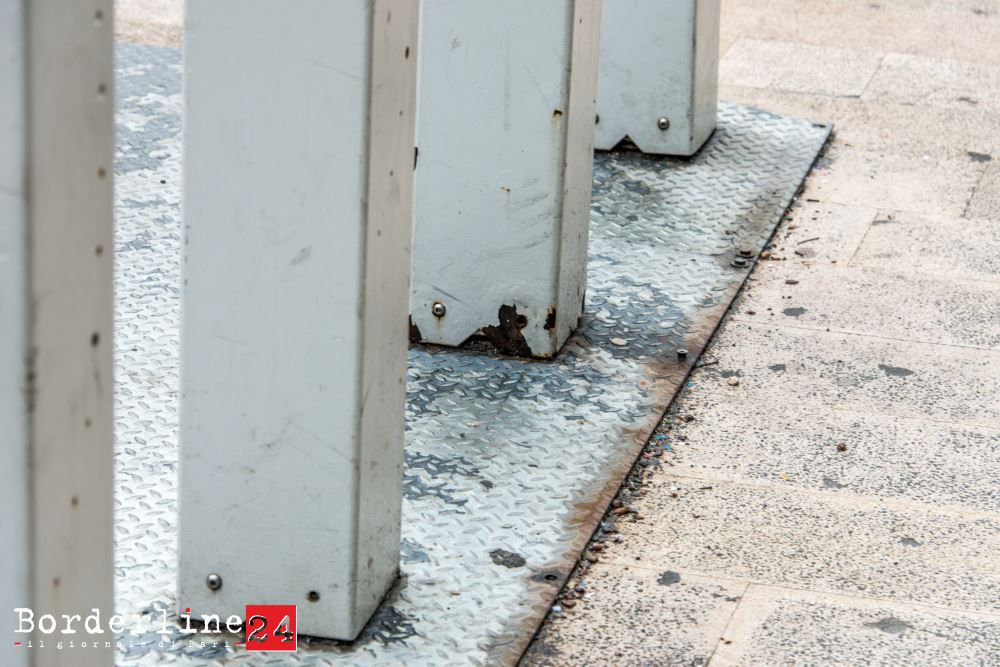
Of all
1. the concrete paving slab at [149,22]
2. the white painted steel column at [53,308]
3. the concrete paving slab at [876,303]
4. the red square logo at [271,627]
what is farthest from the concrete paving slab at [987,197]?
the white painted steel column at [53,308]

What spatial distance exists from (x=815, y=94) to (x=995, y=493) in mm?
3512

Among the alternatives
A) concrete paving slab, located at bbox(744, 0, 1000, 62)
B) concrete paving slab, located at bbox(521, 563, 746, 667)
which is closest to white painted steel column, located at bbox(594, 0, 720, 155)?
concrete paving slab, located at bbox(744, 0, 1000, 62)

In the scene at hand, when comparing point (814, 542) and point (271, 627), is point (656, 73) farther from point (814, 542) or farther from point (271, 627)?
point (271, 627)

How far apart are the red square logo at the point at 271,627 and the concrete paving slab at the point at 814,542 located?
2.72 feet

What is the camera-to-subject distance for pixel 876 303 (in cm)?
496

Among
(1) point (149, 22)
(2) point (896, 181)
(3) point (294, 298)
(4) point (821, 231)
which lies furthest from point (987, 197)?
(1) point (149, 22)

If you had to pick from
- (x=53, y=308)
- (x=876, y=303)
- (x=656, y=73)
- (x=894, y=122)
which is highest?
(x=53, y=308)

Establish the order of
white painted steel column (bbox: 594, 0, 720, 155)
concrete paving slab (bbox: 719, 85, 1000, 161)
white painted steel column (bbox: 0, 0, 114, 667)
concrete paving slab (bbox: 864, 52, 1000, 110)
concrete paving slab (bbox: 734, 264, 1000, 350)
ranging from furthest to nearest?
concrete paving slab (bbox: 864, 52, 1000, 110) → concrete paving slab (bbox: 719, 85, 1000, 161) → white painted steel column (bbox: 594, 0, 720, 155) → concrete paving slab (bbox: 734, 264, 1000, 350) → white painted steel column (bbox: 0, 0, 114, 667)

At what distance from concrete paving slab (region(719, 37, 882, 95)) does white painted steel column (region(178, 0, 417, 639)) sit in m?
4.38

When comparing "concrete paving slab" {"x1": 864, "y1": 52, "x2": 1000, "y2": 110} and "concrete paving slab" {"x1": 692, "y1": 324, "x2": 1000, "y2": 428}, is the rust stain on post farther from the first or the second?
"concrete paving slab" {"x1": 864, "y1": 52, "x2": 1000, "y2": 110}

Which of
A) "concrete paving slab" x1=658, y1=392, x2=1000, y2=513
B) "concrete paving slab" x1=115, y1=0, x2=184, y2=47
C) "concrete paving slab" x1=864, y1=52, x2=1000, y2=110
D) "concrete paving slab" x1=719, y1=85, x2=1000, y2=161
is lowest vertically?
"concrete paving slab" x1=658, y1=392, x2=1000, y2=513

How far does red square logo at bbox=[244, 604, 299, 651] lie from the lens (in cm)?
309

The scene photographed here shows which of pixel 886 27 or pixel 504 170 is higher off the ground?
pixel 886 27

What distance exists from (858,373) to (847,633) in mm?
1416
